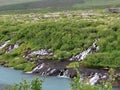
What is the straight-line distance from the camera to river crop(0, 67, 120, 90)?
4149 inches

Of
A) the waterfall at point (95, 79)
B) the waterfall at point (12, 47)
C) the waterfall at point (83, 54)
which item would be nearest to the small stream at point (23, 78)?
the waterfall at point (95, 79)

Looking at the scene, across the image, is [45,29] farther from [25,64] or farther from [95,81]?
[95,81]

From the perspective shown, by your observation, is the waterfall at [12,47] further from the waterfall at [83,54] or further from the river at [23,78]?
the waterfall at [83,54]

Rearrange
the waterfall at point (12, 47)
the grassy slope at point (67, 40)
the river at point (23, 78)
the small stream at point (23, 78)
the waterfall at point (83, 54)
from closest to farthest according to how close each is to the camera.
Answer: the river at point (23, 78), the small stream at point (23, 78), the grassy slope at point (67, 40), the waterfall at point (83, 54), the waterfall at point (12, 47)

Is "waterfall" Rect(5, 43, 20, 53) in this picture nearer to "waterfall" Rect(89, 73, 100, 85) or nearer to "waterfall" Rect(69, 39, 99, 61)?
"waterfall" Rect(69, 39, 99, 61)

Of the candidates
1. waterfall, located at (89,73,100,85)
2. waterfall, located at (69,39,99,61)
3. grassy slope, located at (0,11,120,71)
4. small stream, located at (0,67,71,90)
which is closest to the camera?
small stream, located at (0,67,71,90)

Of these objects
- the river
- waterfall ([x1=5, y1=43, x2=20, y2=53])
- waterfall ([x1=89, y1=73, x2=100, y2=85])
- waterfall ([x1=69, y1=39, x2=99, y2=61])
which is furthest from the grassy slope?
waterfall ([x1=89, y1=73, x2=100, y2=85])

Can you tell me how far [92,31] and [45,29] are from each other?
70.9ft

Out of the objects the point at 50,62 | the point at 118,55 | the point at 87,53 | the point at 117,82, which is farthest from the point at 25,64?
the point at 117,82

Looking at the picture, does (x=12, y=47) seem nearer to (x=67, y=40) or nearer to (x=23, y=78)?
(x=67, y=40)

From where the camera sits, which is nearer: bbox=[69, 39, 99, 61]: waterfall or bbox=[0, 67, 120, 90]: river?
bbox=[0, 67, 120, 90]: river

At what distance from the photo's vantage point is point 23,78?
4577 inches

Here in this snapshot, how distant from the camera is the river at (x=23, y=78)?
10539cm

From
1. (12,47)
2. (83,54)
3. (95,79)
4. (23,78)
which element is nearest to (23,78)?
(23,78)
